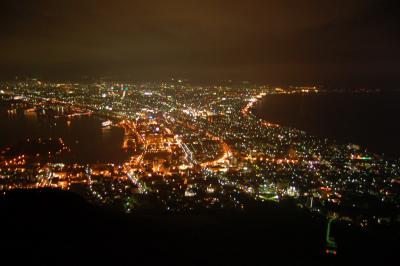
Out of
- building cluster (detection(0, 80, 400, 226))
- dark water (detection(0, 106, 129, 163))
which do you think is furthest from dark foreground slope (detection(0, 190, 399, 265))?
dark water (detection(0, 106, 129, 163))

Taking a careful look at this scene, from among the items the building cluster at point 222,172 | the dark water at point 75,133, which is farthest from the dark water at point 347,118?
the dark water at point 75,133

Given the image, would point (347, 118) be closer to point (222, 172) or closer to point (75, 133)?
point (222, 172)

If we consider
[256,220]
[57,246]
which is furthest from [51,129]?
[57,246]

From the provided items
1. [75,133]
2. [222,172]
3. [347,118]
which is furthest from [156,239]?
[347,118]

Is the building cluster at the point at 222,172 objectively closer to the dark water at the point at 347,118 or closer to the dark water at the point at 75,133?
the dark water at the point at 75,133

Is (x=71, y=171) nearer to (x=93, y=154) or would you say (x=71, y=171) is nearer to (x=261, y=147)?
(x=93, y=154)
